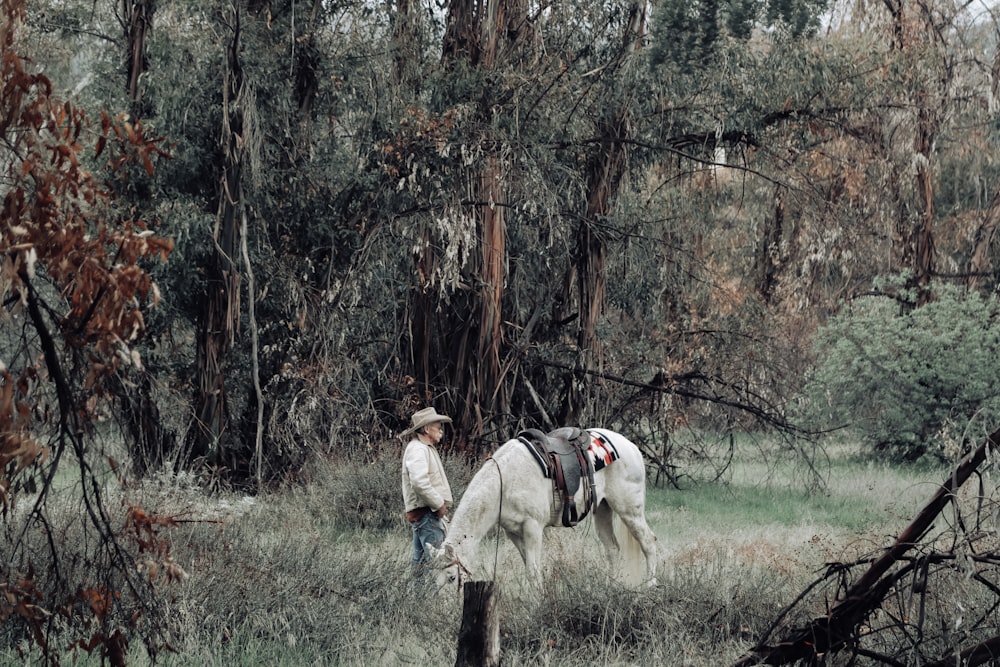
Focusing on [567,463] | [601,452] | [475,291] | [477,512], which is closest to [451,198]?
[475,291]

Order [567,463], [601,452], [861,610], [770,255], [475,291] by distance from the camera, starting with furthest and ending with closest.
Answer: [770,255]
[475,291]
[601,452]
[567,463]
[861,610]

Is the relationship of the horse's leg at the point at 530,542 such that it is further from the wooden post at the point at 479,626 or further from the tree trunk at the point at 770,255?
the tree trunk at the point at 770,255

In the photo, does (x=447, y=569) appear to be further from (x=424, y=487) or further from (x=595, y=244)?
(x=595, y=244)

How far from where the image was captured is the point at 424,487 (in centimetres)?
982

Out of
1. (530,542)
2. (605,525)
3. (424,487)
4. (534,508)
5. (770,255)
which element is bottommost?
(605,525)

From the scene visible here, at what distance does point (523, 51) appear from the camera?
16.8 metres

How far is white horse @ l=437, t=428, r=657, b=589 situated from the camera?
952cm

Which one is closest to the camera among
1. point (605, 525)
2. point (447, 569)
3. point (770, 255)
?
point (447, 569)

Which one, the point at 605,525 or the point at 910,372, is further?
the point at 910,372

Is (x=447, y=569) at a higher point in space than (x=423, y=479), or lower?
lower

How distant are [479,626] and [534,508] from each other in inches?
162

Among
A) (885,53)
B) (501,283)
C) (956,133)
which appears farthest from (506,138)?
(956,133)

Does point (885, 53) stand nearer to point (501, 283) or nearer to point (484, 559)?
point (501, 283)

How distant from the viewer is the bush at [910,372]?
783 inches
